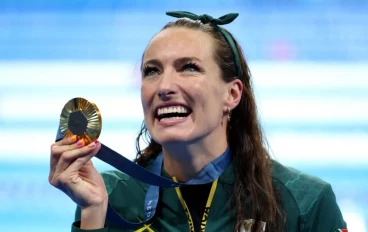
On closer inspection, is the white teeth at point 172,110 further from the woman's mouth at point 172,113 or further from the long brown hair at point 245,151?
the long brown hair at point 245,151

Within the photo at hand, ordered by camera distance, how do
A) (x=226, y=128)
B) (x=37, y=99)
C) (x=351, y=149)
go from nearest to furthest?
1. (x=226, y=128)
2. (x=351, y=149)
3. (x=37, y=99)

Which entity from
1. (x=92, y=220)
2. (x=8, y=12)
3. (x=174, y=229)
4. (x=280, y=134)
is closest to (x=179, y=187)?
(x=174, y=229)

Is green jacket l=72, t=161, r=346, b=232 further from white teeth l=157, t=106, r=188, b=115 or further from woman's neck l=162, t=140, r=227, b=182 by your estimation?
white teeth l=157, t=106, r=188, b=115

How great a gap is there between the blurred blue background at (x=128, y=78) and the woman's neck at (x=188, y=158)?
112 centimetres

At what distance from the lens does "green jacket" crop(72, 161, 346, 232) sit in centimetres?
189

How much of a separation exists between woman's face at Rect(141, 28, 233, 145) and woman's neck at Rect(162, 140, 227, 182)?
0.12 ft

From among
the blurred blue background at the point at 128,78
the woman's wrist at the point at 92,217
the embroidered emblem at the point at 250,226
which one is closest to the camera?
the woman's wrist at the point at 92,217

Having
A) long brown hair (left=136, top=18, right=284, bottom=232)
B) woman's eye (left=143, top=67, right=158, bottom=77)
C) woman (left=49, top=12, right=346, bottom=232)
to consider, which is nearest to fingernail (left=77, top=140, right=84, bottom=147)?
woman (left=49, top=12, right=346, bottom=232)

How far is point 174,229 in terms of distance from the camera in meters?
1.89

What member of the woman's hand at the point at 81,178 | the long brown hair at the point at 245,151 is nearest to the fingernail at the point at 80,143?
the woman's hand at the point at 81,178

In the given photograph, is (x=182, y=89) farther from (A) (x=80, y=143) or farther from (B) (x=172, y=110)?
(A) (x=80, y=143)

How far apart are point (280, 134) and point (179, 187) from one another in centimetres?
123

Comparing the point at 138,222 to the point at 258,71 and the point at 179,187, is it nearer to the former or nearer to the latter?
the point at 179,187

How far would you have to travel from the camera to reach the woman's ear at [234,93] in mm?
1983
